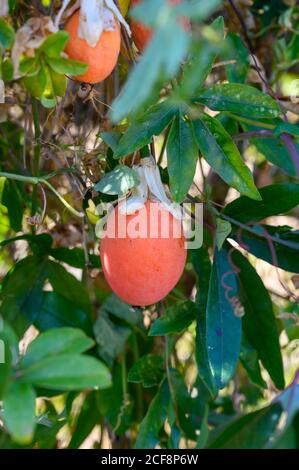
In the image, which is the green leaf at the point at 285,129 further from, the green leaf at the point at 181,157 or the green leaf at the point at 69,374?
the green leaf at the point at 69,374

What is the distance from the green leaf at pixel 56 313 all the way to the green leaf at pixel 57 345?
558mm

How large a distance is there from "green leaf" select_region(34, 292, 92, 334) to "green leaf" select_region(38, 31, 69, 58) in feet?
1.71

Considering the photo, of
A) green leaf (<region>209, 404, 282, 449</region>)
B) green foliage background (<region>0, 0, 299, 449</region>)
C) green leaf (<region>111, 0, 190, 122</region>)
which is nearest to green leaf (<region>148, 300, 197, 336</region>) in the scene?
green foliage background (<region>0, 0, 299, 449</region>)

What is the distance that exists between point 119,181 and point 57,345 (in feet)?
0.96

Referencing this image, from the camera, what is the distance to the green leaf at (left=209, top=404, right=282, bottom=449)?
82 centimetres

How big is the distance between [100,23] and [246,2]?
2.19ft

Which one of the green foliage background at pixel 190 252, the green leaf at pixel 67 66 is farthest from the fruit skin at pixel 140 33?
the green leaf at pixel 67 66

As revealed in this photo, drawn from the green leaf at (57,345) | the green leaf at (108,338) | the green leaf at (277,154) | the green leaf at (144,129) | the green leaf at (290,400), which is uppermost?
the green leaf at (144,129)

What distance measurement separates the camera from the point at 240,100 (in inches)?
35.3

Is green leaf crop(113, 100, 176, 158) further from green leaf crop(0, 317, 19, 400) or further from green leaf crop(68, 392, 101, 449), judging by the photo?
green leaf crop(68, 392, 101, 449)

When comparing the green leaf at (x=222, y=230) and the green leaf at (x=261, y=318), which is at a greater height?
the green leaf at (x=222, y=230)

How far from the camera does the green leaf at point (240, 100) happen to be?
89cm

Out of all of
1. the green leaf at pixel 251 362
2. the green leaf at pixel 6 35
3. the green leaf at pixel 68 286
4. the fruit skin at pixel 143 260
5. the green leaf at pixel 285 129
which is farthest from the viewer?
the green leaf at pixel 68 286

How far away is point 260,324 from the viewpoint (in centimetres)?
108
